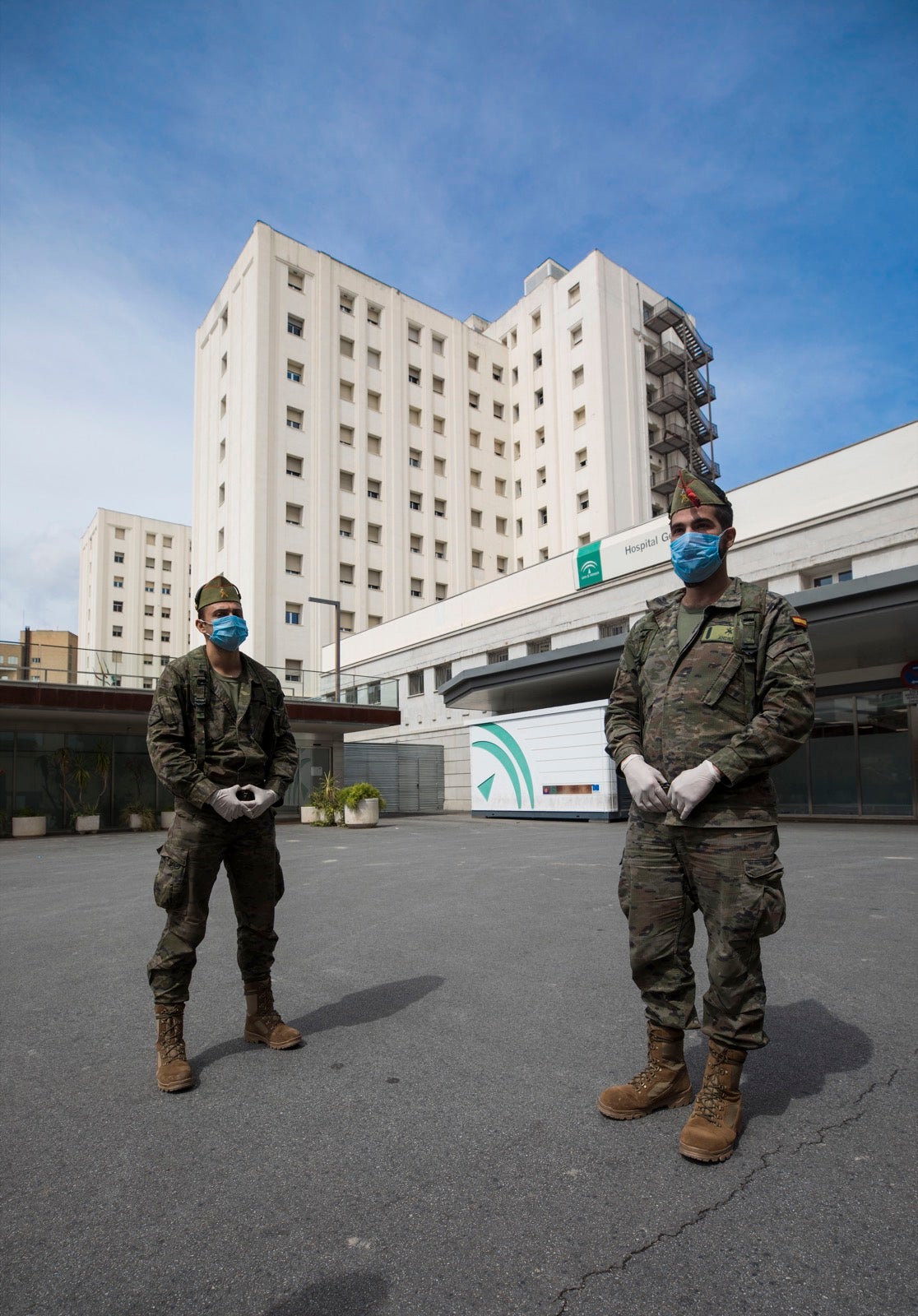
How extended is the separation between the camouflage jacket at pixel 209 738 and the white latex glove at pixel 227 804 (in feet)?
0.16

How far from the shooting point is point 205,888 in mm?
3551

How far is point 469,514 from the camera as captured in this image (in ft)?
150

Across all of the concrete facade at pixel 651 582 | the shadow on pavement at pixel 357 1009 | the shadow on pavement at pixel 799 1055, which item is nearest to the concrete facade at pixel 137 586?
the concrete facade at pixel 651 582

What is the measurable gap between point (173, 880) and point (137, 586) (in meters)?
78.0

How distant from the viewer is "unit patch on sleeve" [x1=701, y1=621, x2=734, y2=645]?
289 cm

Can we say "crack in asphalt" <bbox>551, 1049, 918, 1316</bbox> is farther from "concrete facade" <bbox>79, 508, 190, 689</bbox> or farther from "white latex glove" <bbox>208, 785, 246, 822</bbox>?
"concrete facade" <bbox>79, 508, 190, 689</bbox>

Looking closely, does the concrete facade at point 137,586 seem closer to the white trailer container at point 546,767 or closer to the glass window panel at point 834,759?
the white trailer container at point 546,767

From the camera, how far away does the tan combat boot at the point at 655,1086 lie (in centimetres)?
282

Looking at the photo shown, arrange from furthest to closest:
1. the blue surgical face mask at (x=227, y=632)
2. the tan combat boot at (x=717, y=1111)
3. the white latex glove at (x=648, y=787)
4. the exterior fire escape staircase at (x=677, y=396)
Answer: the exterior fire escape staircase at (x=677, y=396)
the blue surgical face mask at (x=227, y=632)
the white latex glove at (x=648, y=787)
the tan combat boot at (x=717, y=1111)

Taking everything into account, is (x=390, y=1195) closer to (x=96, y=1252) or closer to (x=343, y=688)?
(x=96, y=1252)

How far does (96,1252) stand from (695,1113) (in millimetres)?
1775

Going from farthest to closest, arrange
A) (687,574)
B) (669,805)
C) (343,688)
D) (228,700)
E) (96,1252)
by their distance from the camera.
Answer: (343,688) → (228,700) → (687,574) → (669,805) → (96,1252)

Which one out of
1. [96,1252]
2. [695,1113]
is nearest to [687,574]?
[695,1113]

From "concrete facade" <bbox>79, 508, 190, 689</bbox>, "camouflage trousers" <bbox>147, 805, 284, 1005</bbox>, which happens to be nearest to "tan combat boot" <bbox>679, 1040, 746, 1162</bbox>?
"camouflage trousers" <bbox>147, 805, 284, 1005</bbox>
